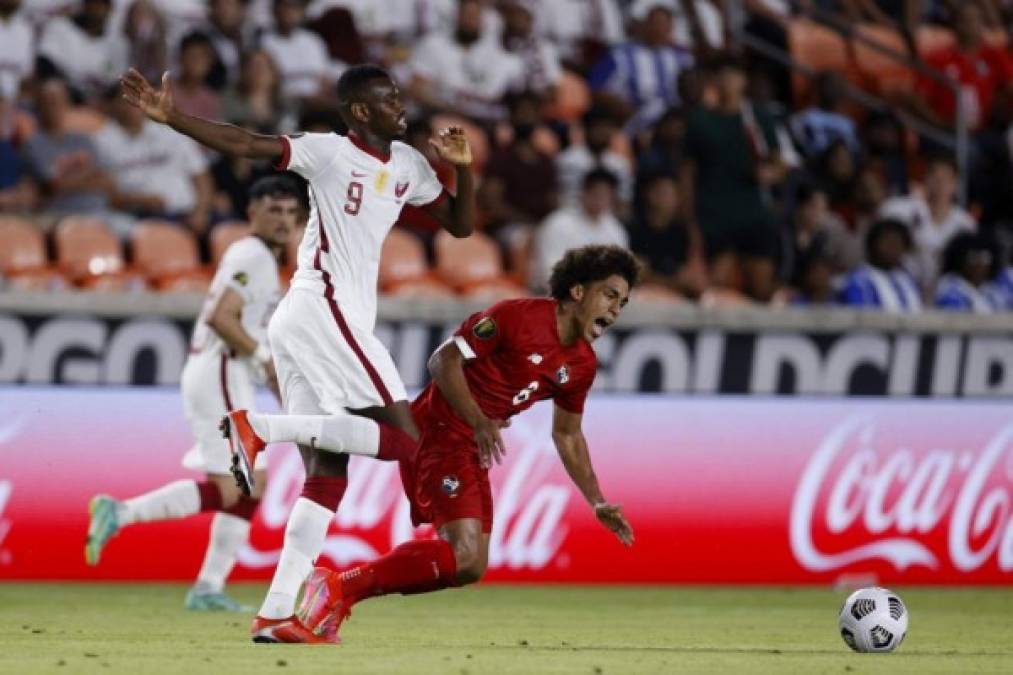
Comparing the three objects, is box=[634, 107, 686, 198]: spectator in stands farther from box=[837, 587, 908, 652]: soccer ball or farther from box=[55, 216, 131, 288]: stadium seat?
box=[837, 587, 908, 652]: soccer ball

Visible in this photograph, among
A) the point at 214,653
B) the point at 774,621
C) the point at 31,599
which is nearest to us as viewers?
the point at 214,653

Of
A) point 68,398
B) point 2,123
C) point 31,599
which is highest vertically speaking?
point 2,123

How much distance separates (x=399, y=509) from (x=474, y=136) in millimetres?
4196

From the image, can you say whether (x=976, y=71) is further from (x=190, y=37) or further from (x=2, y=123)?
(x=2, y=123)

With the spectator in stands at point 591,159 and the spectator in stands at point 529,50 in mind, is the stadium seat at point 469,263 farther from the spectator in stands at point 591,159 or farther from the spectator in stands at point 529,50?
the spectator in stands at point 529,50

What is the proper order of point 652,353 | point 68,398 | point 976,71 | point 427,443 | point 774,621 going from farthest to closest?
point 976,71
point 652,353
point 68,398
point 774,621
point 427,443

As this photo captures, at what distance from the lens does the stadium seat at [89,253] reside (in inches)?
524

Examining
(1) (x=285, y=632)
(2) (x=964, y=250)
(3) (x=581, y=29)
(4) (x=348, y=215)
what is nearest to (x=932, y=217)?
(2) (x=964, y=250)

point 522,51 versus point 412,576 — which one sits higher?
point 522,51

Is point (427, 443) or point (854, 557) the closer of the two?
point (427, 443)

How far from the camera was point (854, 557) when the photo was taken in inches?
528

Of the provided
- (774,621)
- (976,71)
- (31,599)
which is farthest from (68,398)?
(976,71)

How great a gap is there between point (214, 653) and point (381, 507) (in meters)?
5.24

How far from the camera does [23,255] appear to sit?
13.4 metres
